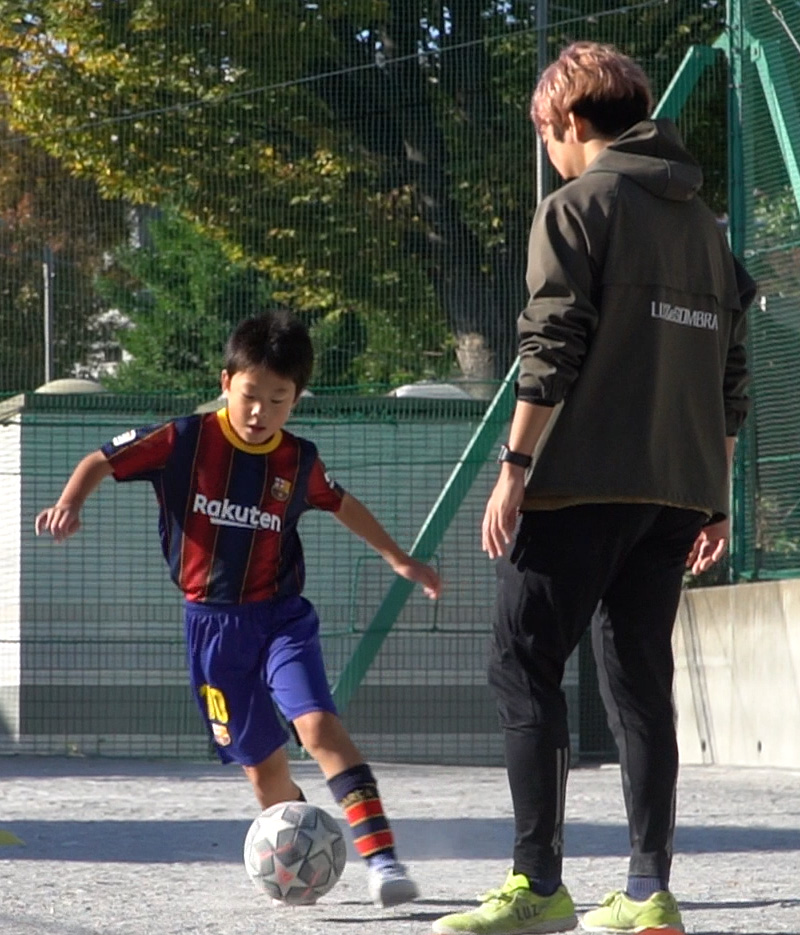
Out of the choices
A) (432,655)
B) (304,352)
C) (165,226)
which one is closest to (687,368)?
(304,352)

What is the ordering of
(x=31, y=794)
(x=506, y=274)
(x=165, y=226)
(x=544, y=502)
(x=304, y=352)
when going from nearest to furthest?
1. (x=544, y=502)
2. (x=304, y=352)
3. (x=31, y=794)
4. (x=506, y=274)
5. (x=165, y=226)

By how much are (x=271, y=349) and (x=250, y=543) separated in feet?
1.76

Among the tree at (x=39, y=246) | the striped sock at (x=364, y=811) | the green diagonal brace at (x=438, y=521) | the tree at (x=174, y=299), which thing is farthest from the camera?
the tree at (x=174, y=299)

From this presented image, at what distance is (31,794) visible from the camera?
831 centimetres

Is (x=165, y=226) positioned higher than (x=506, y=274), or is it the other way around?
(x=165, y=226)

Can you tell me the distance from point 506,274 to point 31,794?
5.96 meters

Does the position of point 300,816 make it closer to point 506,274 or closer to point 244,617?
point 244,617

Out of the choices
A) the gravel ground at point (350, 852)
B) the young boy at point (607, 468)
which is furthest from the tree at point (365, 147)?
the young boy at point (607, 468)

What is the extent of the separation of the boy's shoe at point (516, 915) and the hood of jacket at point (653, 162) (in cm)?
152

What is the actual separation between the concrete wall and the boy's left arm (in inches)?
159

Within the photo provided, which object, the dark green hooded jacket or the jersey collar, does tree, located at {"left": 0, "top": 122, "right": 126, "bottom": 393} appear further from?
the dark green hooded jacket

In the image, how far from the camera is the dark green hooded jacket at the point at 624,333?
408 centimetres

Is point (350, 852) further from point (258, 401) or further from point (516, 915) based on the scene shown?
point (516, 915)

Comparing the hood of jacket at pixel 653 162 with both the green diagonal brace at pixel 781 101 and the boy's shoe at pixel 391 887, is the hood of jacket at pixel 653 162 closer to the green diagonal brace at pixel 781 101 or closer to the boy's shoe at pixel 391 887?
the boy's shoe at pixel 391 887
